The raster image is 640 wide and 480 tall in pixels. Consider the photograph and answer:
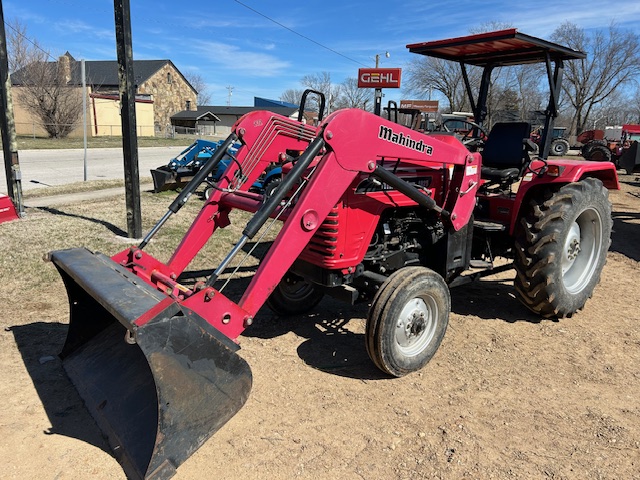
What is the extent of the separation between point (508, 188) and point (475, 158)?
1443 mm

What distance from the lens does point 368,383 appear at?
356 centimetres

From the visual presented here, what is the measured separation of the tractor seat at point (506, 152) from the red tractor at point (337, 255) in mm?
14

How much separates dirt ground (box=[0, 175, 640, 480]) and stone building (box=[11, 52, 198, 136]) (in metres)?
35.6

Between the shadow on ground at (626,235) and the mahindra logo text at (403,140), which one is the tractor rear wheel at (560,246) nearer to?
the mahindra logo text at (403,140)

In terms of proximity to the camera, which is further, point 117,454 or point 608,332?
point 608,332

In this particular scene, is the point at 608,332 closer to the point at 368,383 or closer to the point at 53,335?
the point at 368,383

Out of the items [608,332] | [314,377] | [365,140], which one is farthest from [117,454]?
[608,332]

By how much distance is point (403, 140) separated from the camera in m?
3.38

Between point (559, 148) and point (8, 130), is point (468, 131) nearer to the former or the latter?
point (8, 130)

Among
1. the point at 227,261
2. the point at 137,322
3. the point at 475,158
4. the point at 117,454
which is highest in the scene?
the point at 475,158

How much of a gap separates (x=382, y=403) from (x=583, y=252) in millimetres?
3073

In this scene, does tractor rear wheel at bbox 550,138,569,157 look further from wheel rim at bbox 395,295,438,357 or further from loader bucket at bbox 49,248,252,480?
loader bucket at bbox 49,248,252,480

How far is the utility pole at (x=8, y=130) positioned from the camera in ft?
23.5

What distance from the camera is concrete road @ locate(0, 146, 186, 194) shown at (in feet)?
41.3
